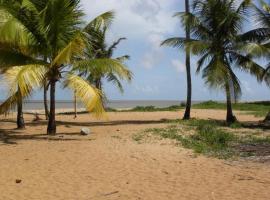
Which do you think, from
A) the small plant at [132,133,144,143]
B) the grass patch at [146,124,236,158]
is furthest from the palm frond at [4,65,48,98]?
the grass patch at [146,124,236,158]

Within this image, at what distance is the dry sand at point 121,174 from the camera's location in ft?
26.9

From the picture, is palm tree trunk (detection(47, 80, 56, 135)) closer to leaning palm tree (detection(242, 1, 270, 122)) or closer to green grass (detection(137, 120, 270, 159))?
green grass (detection(137, 120, 270, 159))

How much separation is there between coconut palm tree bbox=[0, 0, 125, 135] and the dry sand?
1.83 m

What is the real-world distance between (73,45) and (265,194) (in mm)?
8324

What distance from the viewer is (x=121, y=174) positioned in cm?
976

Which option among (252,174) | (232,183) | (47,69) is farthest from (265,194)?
(47,69)

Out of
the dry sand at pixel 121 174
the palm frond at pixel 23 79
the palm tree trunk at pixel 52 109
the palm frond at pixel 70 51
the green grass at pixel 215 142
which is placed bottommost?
the dry sand at pixel 121 174

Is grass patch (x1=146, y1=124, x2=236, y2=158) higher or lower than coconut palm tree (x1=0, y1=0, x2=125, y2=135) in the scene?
lower

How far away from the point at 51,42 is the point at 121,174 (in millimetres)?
7188

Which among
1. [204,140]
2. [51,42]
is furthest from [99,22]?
[204,140]

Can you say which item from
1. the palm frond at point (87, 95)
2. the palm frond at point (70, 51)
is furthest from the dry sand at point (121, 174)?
the palm frond at point (70, 51)

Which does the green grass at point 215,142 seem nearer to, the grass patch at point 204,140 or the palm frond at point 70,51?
the grass patch at point 204,140

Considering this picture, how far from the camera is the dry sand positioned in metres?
8.20

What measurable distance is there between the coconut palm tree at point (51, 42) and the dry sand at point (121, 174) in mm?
1825
